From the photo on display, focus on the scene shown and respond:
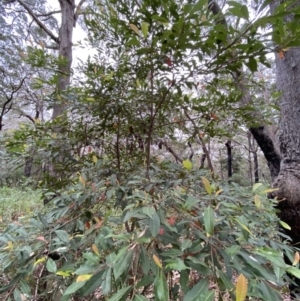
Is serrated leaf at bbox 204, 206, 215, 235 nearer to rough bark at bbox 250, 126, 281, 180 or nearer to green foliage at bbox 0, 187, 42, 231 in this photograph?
rough bark at bbox 250, 126, 281, 180

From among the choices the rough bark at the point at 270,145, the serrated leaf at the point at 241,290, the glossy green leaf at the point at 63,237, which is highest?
the rough bark at the point at 270,145

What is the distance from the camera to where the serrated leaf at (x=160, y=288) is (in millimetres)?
367

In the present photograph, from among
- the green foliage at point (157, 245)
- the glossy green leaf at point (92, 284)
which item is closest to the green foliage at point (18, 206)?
the green foliage at point (157, 245)

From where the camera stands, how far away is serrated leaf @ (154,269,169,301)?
37 centimetres

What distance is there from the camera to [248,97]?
4.90ft

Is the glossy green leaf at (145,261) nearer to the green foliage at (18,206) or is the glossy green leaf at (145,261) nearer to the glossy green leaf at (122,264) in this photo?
the glossy green leaf at (122,264)

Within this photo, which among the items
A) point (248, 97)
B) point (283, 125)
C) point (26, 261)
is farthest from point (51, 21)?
point (26, 261)

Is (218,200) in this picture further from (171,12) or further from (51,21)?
(51,21)

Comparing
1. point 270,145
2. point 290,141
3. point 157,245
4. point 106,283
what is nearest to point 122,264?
point 106,283

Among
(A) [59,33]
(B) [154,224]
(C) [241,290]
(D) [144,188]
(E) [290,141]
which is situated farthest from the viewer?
(A) [59,33]

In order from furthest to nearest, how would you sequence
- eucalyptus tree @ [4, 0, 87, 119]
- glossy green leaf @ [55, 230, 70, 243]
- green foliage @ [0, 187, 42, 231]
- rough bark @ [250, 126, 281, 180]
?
green foliage @ [0, 187, 42, 231] < rough bark @ [250, 126, 281, 180] < eucalyptus tree @ [4, 0, 87, 119] < glossy green leaf @ [55, 230, 70, 243]

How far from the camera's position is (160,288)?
0.38m

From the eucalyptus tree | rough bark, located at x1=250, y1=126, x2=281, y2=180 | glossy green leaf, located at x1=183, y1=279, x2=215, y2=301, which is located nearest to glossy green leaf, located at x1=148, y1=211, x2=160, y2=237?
glossy green leaf, located at x1=183, y1=279, x2=215, y2=301

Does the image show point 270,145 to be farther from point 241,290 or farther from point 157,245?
point 241,290
